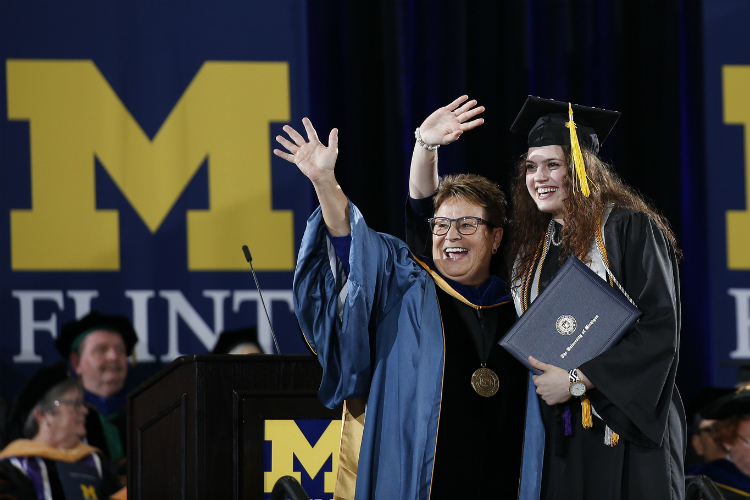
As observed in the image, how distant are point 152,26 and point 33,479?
102 inches

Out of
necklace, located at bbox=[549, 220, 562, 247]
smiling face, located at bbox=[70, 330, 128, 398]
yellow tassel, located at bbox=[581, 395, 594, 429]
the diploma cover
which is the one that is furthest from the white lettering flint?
yellow tassel, located at bbox=[581, 395, 594, 429]

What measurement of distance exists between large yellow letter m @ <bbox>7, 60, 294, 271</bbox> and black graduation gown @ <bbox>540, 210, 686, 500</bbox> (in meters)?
2.98

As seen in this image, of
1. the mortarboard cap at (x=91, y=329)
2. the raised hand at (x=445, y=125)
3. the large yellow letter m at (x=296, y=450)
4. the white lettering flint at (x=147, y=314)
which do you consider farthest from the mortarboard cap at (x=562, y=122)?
the mortarboard cap at (x=91, y=329)

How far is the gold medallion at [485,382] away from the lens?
98.3 inches

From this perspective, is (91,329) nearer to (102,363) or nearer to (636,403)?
(102,363)

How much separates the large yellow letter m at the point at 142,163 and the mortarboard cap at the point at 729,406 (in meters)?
2.51

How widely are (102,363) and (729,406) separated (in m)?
3.47

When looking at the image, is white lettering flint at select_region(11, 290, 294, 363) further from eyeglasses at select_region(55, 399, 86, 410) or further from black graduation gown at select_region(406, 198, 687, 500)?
black graduation gown at select_region(406, 198, 687, 500)

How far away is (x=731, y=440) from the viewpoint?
15.9 feet

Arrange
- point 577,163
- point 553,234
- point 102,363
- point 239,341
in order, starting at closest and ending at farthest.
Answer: point 577,163 → point 553,234 → point 102,363 → point 239,341

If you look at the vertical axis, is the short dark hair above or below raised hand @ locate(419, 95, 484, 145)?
below

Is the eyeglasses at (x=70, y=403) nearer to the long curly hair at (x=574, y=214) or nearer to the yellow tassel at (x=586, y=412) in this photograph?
the long curly hair at (x=574, y=214)

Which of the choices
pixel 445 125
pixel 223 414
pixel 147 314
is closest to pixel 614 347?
pixel 445 125

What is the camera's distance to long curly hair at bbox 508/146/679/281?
2434 mm
